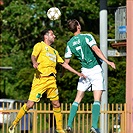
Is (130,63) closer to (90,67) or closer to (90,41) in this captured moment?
(90,67)

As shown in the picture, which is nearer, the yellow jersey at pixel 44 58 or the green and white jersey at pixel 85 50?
the green and white jersey at pixel 85 50

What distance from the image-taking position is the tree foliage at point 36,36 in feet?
85.6

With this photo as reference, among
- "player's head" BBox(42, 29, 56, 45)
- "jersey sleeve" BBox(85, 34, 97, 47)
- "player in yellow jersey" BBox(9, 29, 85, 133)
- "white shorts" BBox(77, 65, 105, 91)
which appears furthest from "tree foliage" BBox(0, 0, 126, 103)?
→ "jersey sleeve" BBox(85, 34, 97, 47)

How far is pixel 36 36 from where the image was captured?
31.7 metres

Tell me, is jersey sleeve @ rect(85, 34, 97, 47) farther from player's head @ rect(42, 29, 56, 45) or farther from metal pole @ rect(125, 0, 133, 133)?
metal pole @ rect(125, 0, 133, 133)

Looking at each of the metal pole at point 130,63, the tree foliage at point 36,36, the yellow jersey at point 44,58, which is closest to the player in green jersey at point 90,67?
the yellow jersey at point 44,58

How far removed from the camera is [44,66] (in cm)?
1162

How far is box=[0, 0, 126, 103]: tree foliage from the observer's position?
26.1 metres

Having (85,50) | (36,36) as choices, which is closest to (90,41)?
(85,50)

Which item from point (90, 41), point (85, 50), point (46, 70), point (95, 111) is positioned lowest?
point (95, 111)

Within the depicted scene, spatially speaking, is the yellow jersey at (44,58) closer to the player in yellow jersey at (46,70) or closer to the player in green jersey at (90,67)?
the player in yellow jersey at (46,70)

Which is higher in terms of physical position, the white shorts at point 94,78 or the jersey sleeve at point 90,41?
the jersey sleeve at point 90,41

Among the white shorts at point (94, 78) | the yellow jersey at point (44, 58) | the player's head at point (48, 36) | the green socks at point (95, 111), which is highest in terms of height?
the player's head at point (48, 36)

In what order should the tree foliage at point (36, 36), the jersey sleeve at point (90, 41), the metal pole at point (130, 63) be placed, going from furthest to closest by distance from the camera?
the tree foliage at point (36, 36) → the metal pole at point (130, 63) → the jersey sleeve at point (90, 41)
